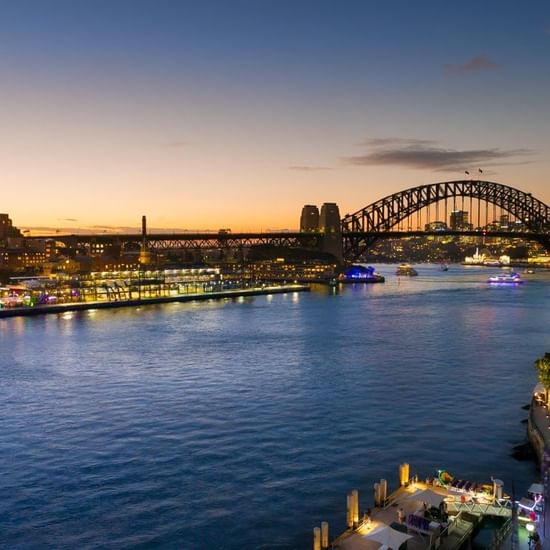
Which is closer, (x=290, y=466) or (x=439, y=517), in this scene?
(x=439, y=517)

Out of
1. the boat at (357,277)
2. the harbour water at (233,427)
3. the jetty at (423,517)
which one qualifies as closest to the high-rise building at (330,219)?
the boat at (357,277)

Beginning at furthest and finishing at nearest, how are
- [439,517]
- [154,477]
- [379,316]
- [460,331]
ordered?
[379,316], [460,331], [154,477], [439,517]

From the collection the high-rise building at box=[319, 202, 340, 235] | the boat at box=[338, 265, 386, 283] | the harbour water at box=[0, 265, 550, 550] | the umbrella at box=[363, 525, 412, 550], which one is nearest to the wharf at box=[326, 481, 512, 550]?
the umbrella at box=[363, 525, 412, 550]

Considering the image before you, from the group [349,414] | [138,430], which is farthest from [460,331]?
[138,430]

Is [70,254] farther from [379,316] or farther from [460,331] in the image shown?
[460,331]

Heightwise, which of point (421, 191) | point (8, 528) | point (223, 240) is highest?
point (421, 191)

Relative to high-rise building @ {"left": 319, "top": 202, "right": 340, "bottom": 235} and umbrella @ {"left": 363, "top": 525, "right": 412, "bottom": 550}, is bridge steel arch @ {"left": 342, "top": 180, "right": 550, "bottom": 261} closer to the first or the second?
high-rise building @ {"left": 319, "top": 202, "right": 340, "bottom": 235}

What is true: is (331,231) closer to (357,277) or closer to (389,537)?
(357,277)
